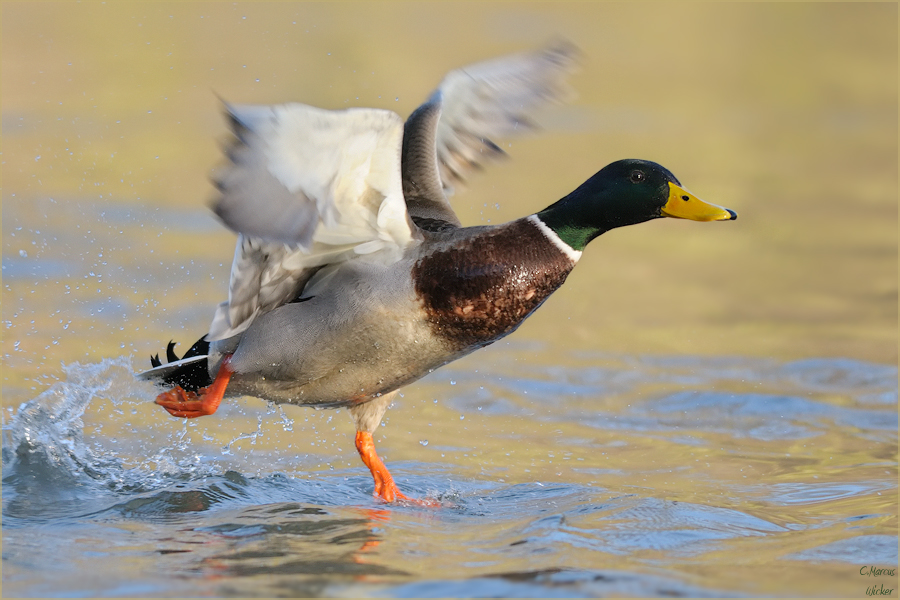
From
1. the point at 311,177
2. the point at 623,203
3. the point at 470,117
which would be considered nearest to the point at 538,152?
the point at 470,117

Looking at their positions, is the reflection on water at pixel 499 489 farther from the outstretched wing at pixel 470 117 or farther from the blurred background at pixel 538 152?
the outstretched wing at pixel 470 117

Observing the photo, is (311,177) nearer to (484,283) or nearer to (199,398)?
(484,283)

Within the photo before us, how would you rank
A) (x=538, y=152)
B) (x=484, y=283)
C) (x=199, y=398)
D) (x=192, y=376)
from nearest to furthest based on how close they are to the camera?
(x=484, y=283) < (x=199, y=398) < (x=192, y=376) < (x=538, y=152)

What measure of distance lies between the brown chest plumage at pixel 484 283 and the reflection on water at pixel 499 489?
0.81 metres

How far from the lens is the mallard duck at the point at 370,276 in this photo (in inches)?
170

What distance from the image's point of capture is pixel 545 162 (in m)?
11.0

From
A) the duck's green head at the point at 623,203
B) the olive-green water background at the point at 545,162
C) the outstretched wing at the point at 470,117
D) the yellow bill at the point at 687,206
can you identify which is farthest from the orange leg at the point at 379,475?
the yellow bill at the point at 687,206

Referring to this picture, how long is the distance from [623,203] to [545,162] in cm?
611

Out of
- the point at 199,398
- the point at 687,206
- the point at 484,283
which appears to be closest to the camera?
the point at 484,283

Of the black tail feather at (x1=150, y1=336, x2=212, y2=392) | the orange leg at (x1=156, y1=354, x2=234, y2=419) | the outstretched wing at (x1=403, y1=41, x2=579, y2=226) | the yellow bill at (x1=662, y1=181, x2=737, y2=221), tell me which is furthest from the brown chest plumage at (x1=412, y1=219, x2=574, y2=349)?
the black tail feather at (x1=150, y1=336, x2=212, y2=392)

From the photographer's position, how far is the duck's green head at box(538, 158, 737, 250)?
496cm

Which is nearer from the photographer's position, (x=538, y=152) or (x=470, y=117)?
(x=470, y=117)

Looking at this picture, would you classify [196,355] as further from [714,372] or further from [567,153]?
[567,153]

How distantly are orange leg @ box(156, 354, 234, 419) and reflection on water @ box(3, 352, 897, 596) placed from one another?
289 millimetres
